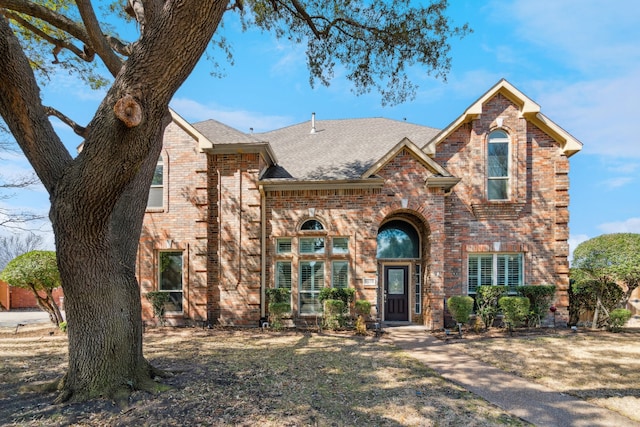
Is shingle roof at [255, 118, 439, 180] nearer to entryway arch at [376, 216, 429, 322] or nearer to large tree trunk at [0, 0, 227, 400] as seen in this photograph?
entryway arch at [376, 216, 429, 322]

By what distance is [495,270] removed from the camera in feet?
38.5

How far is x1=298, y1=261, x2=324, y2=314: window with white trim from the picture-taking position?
11.6 m

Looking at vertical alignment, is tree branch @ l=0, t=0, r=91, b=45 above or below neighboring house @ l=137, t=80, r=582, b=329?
above

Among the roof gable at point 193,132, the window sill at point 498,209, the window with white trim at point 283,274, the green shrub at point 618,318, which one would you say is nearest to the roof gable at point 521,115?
the window sill at point 498,209

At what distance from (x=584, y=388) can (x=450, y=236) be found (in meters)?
6.34

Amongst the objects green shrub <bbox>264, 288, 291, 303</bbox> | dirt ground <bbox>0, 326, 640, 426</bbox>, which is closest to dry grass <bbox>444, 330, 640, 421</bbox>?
dirt ground <bbox>0, 326, 640, 426</bbox>

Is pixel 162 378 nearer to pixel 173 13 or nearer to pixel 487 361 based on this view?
pixel 173 13

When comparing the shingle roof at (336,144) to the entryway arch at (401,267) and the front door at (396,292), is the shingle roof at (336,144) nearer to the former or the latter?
the entryway arch at (401,267)

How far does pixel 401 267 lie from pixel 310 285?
340cm

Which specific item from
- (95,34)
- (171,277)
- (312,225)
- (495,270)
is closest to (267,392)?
(95,34)

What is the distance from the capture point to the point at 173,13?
399cm

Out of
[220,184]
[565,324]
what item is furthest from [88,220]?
[565,324]

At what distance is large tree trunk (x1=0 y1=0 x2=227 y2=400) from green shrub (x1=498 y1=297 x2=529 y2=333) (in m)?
9.99

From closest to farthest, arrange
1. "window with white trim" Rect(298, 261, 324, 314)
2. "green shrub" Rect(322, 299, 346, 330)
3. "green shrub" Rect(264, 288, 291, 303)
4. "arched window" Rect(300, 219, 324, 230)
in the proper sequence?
1. "green shrub" Rect(322, 299, 346, 330)
2. "green shrub" Rect(264, 288, 291, 303)
3. "window with white trim" Rect(298, 261, 324, 314)
4. "arched window" Rect(300, 219, 324, 230)
